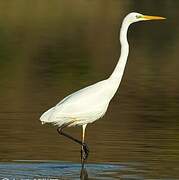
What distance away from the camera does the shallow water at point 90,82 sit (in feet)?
45.2

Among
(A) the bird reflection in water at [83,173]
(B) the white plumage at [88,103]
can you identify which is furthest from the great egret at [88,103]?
(A) the bird reflection in water at [83,173]

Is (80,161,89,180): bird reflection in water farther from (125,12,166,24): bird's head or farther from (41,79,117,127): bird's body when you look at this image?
(125,12,166,24): bird's head

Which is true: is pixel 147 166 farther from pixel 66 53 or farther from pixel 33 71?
pixel 66 53

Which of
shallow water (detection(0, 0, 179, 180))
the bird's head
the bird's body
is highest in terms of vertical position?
the bird's head

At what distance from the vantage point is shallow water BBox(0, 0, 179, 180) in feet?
45.2

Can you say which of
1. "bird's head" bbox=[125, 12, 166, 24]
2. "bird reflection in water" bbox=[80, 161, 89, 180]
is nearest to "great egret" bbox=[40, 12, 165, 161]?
"bird's head" bbox=[125, 12, 166, 24]

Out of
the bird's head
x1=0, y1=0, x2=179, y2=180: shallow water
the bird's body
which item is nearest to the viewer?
the bird's body

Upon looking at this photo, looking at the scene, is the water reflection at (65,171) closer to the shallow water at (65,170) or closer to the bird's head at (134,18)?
the shallow water at (65,170)

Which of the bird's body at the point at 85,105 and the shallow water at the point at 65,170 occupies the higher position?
the bird's body at the point at 85,105

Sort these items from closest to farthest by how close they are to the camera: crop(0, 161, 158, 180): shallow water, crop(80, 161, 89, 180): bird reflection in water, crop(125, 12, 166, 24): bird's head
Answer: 1. crop(0, 161, 158, 180): shallow water
2. crop(80, 161, 89, 180): bird reflection in water
3. crop(125, 12, 166, 24): bird's head

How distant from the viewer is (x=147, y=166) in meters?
13.2

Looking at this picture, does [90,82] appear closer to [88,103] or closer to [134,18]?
[134,18]

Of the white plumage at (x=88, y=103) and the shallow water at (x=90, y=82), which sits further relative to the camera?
the shallow water at (x=90, y=82)

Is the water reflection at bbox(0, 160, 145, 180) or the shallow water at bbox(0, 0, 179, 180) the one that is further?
the shallow water at bbox(0, 0, 179, 180)
